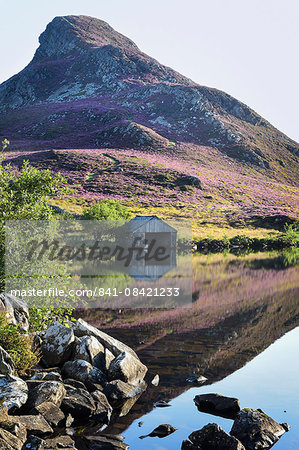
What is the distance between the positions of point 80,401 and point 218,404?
451 centimetres

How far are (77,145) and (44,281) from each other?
12997cm

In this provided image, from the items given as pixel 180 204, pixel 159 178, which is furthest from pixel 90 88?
pixel 180 204

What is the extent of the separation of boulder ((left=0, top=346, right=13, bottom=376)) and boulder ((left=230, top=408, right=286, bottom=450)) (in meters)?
6.78

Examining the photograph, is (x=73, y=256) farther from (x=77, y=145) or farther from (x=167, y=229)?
(x=77, y=145)

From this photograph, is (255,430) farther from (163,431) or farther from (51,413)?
(51,413)

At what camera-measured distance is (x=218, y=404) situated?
13172mm

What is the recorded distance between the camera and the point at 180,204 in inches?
4151

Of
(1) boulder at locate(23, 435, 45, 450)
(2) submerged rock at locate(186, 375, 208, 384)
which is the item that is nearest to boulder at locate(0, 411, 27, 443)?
(1) boulder at locate(23, 435, 45, 450)

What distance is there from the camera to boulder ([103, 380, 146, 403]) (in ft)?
44.3

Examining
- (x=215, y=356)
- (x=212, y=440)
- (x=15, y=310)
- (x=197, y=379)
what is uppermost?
(x=15, y=310)

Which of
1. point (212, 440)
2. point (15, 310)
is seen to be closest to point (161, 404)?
point (212, 440)

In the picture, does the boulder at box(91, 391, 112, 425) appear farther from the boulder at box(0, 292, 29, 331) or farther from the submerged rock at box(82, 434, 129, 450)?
the boulder at box(0, 292, 29, 331)

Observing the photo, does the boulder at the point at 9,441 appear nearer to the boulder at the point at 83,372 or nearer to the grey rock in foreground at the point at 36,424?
the grey rock in foreground at the point at 36,424

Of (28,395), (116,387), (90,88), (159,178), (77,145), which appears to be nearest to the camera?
(28,395)
